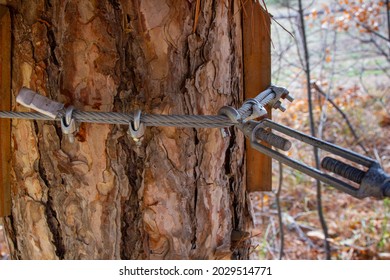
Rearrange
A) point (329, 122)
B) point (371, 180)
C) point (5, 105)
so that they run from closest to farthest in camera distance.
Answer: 1. point (371, 180)
2. point (5, 105)
3. point (329, 122)

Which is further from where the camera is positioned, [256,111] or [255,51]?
[255,51]

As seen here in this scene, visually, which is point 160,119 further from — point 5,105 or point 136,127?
point 5,105

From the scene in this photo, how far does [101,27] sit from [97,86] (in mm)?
85

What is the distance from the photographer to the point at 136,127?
0.61 m

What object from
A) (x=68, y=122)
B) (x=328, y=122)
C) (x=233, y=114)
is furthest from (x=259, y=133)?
(x=328, y=122)

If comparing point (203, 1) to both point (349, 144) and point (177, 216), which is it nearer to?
point (177, 216)

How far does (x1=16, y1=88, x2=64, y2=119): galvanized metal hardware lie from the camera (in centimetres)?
63

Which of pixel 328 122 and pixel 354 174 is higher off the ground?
pixel 328 122

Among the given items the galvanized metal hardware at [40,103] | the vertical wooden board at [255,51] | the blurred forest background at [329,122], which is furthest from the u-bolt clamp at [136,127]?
the blurred forest background at [329,122]

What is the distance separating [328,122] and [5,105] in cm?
257

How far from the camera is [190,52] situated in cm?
67

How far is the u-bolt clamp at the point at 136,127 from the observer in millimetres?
606

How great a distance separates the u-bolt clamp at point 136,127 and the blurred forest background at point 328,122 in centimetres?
→ 156

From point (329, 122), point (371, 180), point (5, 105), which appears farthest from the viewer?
point (329, 122)
